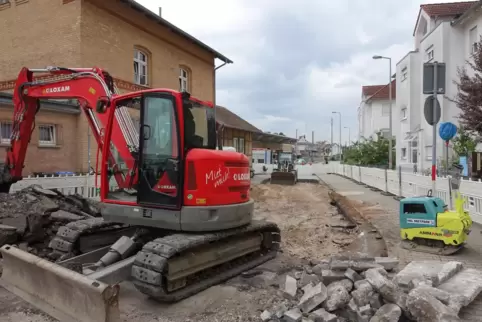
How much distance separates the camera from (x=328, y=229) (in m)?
9.99

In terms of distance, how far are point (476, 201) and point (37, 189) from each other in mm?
9894

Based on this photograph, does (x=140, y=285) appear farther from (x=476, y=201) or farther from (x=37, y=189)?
(x=476, y=201)

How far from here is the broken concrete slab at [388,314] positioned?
3.67 meters

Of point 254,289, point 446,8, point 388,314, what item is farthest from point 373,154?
point 388,314

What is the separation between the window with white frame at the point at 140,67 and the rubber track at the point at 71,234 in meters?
12.8

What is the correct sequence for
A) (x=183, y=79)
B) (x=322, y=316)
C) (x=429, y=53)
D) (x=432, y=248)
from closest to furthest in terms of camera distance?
(x=322, y=316), (x=432, y=248), (x=183, y=79), (x=429, y=53)

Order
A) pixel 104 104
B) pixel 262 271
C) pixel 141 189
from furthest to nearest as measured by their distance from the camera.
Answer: pixel 262 271 < pixel 104 104 < pixel 141 189

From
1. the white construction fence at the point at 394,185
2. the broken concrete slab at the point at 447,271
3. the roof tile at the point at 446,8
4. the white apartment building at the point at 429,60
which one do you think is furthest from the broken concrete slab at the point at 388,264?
the roof tile at the point at 446,8

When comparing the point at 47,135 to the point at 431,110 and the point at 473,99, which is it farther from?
the point at 473,99

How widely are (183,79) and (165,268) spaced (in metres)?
18.1

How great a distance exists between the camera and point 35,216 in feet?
22.3

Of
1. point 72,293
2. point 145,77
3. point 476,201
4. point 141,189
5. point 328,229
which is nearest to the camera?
point 72,293

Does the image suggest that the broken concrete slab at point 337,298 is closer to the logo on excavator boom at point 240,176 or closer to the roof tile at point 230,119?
the logo on excavator boom at point 240,176

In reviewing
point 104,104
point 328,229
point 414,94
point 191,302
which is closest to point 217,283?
point 191,302
